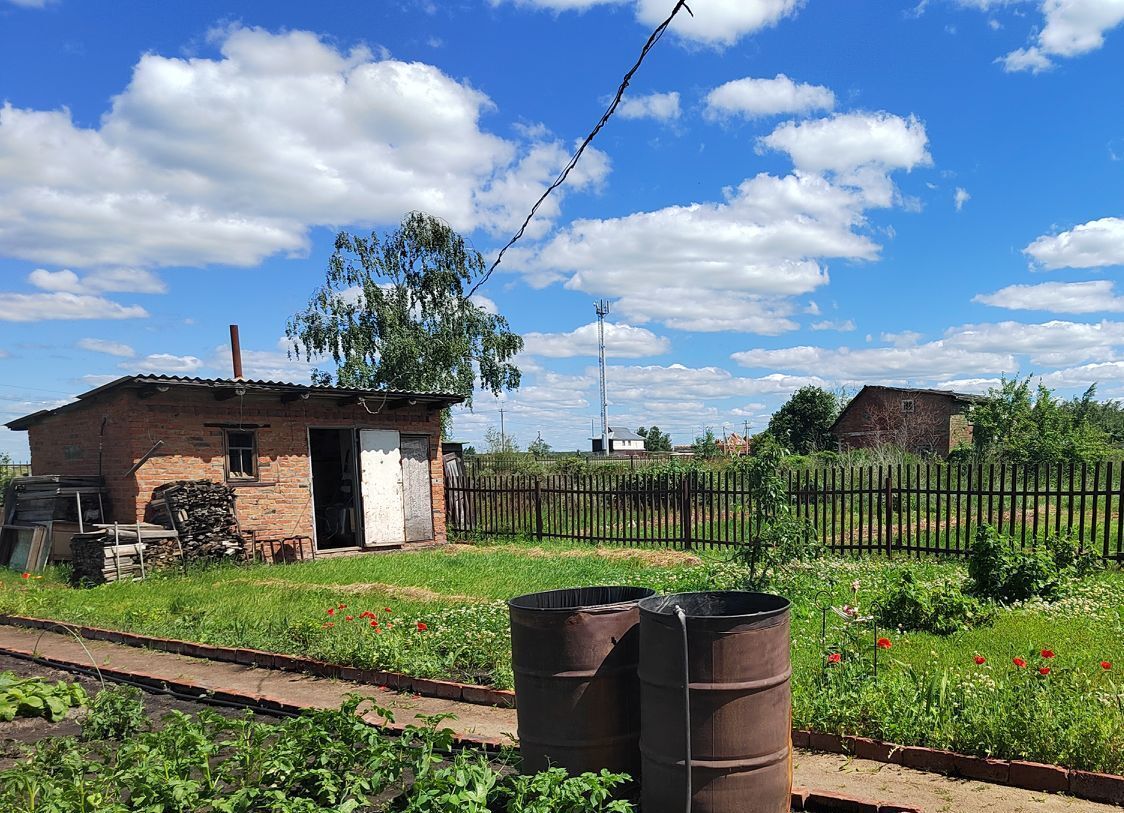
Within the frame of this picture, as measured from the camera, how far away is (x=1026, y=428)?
2511cm

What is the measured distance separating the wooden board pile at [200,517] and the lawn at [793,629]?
48 cm

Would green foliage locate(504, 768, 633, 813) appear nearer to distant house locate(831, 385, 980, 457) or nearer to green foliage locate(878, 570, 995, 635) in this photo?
green foliage locate(878, 570, 995, 635)

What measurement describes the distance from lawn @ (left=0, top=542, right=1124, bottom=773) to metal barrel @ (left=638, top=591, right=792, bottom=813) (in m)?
1.39

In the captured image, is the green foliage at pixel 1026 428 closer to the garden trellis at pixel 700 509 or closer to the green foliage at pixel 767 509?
the garden trellis at pixel 700 509

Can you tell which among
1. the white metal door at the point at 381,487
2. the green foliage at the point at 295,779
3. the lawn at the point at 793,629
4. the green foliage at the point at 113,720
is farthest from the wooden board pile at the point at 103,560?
the green foliage at the point at 295,779

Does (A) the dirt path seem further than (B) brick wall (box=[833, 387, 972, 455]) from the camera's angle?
No

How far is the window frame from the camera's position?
43.7ft

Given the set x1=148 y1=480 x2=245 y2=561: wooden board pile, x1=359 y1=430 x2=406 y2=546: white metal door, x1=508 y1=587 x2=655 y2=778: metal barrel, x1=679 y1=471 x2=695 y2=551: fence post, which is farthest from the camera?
x1=359 y1=430 x2=406 y2=546: white metal door

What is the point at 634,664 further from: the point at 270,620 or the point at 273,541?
the point at 273,541

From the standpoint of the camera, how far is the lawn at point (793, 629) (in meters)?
4.03

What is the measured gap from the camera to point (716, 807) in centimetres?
304

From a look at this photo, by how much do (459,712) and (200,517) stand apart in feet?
29.2

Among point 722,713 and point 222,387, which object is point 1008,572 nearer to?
point 722,713

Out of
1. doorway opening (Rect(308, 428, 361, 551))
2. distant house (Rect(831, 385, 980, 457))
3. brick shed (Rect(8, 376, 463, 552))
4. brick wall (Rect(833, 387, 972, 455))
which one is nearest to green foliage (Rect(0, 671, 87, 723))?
brick shed (Rect(8, 376, 463, 552))
